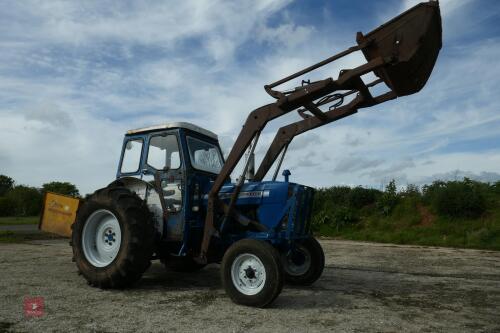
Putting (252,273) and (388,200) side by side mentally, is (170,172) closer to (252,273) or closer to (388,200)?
(252,273)

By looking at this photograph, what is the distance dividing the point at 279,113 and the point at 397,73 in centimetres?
162

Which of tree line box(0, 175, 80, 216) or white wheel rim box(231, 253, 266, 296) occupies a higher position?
tree line box(0, 175, 80, 216)

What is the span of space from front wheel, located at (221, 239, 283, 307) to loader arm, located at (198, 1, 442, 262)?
0.80 metres

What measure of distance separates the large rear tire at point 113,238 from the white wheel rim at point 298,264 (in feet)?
7.63

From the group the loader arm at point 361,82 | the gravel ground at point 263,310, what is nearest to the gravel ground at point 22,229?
the gravel ground at point 263,310

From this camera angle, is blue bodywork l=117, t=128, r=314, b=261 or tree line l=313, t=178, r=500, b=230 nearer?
blue bodywork l=117, t=128, r=314, b=261

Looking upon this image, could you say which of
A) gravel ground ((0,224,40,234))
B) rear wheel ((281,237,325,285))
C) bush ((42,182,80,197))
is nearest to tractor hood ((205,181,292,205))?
rear wheel ((281,237,325,285))

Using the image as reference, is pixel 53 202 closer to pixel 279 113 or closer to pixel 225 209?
pixel 225 209

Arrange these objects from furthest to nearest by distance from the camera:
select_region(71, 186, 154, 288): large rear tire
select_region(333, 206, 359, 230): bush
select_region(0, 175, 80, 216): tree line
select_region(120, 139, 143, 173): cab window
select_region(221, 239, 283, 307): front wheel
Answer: select_region(0, 175, 80, 216): tree line → select_region(333, 206, 359, 230): bush → select_region(120, 139, 143, 173): cab window → select_region(71, 186, 154, 288): large rear tire → select_region(221, 239, 283, 307): front wheel

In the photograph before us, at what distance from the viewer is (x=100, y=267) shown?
656 centimetres

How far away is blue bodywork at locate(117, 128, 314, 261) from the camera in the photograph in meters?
6.34

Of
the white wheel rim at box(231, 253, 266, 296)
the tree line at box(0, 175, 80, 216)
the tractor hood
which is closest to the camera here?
the white wheel rim at box(231, 253, 266, 296)

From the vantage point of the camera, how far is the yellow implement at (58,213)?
26.1 feet

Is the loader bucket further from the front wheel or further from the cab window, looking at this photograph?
the cab window
